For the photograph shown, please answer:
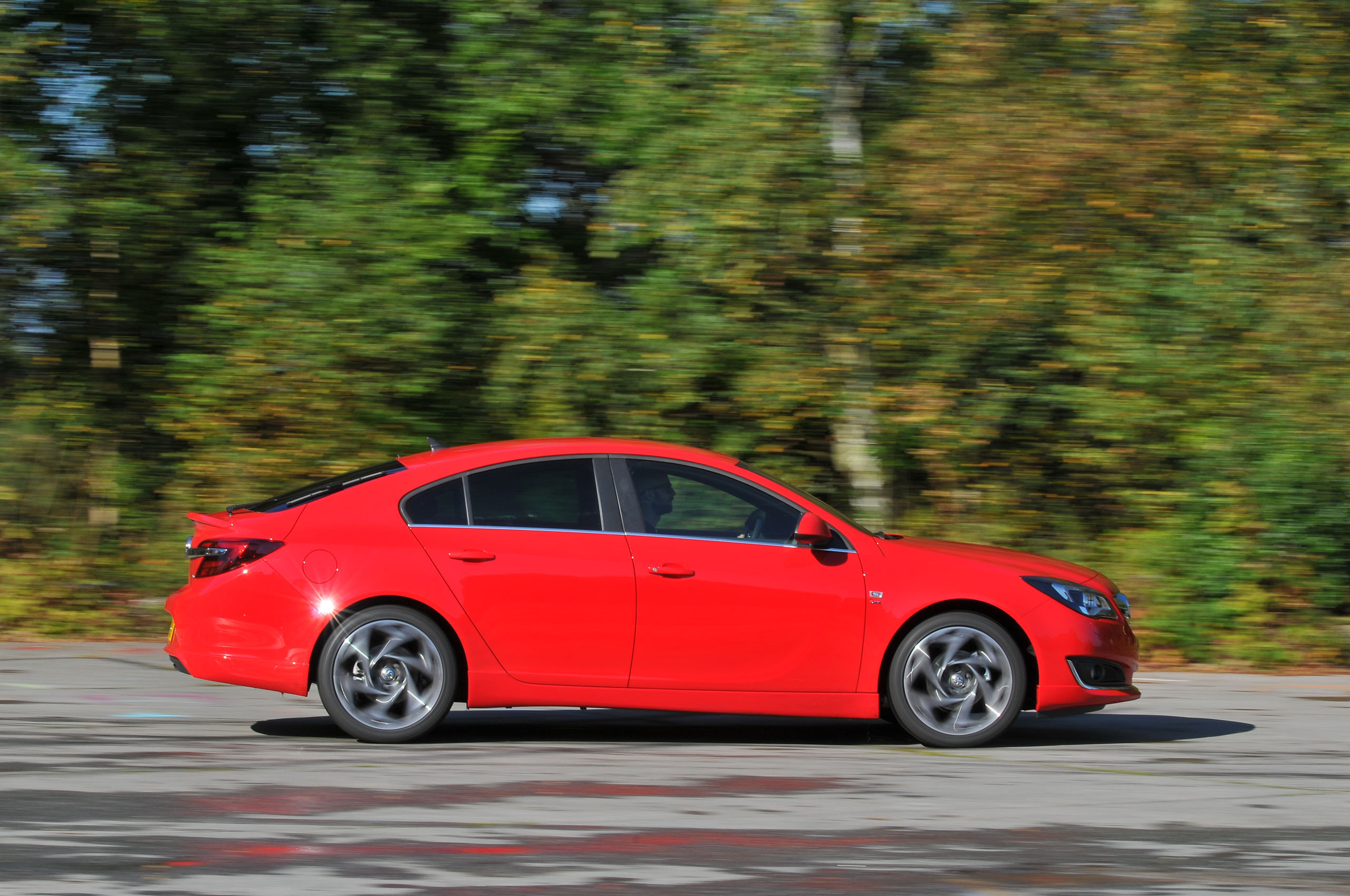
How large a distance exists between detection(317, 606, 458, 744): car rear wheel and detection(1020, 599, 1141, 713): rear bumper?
293cm

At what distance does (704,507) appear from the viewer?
24.3ft

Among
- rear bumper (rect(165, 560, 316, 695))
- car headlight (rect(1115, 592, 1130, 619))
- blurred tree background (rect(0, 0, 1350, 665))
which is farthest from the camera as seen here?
blurred tree background (rect(0, 0, 1350, 665))

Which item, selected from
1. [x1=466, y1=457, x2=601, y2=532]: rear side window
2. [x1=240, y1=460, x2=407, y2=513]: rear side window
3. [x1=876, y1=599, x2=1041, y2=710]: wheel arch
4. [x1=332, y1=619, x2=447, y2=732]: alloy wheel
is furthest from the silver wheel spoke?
[x1=876, y1=599, x2=1041, y2=710]: wheel arch

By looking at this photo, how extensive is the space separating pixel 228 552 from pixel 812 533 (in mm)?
2911

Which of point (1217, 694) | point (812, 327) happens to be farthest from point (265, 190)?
point (1217, 694)

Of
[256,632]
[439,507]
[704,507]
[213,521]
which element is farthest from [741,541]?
[213,521]

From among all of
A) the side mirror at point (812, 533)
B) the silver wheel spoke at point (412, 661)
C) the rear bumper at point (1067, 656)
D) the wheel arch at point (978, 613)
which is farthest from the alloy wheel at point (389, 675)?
the rear bumper at point (1067, 656)

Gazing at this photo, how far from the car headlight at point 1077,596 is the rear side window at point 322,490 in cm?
333

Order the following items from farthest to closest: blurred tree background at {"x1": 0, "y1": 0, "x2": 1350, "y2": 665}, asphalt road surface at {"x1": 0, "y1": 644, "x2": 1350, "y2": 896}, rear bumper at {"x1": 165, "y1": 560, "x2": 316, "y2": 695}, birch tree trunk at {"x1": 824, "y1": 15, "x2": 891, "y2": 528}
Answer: birch tree trunk at {"x1": 824, "y1": 15, "x2": 891, "y2": 528} → blurred tree background at {"x1": 0, "y1": 0, "x2": 1350, "y2": 665} → rear bumper at {"x1": 165, "y1": 560, "x2": 316, "y2": 695} → asphalt road surface at {"x1": 0, "y1": 644, "x2": 1350, "y2": 896}

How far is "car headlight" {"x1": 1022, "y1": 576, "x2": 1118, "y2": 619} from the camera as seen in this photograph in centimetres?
743

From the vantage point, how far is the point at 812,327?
12.7 m

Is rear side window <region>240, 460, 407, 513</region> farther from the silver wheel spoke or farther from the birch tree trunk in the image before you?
the birch tree trunk

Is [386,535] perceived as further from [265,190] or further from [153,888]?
[265,190]

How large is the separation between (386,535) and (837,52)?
7.82 metres
